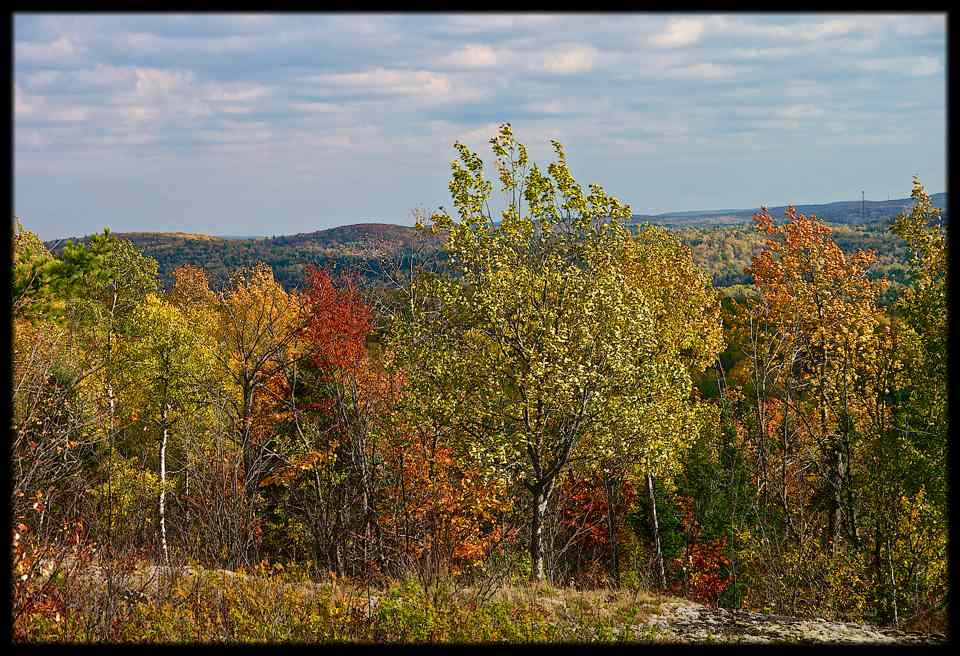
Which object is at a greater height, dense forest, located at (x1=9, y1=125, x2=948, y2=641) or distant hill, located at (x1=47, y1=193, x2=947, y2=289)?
distant hill, located at (x1=47, y1=193, x2=947, y2=289)

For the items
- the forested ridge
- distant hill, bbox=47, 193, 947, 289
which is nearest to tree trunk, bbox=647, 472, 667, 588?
distant hill, bbox=47, 193, 947, 289

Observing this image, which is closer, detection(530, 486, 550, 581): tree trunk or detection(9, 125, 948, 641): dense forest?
detection(9, 125, 948, 641): dense forest

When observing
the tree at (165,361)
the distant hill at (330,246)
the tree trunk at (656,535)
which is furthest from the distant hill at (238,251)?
the tree trunk at (656,535)

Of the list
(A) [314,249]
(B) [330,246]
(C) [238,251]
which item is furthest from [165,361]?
(C) [238,251]

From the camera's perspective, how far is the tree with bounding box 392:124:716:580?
41.0ft

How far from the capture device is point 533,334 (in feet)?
43.2

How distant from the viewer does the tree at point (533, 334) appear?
12.5 meters

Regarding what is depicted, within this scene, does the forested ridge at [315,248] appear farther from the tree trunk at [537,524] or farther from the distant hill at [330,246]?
the tree trunk at [537,524]

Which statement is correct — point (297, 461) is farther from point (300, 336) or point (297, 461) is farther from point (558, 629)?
point (558, 629)

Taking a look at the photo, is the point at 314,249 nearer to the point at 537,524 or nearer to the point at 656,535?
the point at 656,535

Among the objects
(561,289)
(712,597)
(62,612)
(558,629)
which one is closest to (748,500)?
(712,597)

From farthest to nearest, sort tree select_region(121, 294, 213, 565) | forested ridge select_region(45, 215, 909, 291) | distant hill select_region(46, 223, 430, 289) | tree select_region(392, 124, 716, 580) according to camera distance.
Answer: forested ridge select_region(45, 215, 909, 291), distant hill select_region(46, 223, 430, 289), tree select_region(121, 294, 213, 565), tree select_region(392, 124, 716, 580)

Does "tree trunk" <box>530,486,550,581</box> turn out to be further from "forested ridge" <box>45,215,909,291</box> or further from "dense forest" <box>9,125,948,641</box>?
"forested ridge" <box>45,215,909,291</box>

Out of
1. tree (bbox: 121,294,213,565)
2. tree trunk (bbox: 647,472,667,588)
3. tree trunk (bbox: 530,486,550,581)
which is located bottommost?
tree trunk (bbox: 647,472,667,588)
